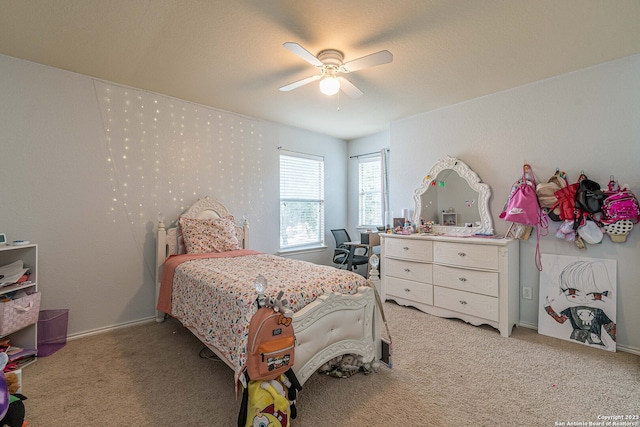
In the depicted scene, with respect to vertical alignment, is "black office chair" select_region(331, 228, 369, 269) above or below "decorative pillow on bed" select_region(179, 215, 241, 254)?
below

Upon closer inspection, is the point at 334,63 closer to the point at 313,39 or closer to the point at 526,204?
the point at 313,39

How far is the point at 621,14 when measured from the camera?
1.92 metres

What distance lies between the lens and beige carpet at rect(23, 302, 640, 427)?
5.49ft

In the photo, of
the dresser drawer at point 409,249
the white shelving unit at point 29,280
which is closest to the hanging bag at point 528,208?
the dresser drawer at point 409,249

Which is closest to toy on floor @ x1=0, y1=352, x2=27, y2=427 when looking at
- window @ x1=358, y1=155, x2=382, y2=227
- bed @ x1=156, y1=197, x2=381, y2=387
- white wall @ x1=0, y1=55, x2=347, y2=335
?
bed @ x1=156, y1=197, x2=381, y2=387

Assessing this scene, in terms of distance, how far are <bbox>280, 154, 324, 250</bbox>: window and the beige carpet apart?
2232mm

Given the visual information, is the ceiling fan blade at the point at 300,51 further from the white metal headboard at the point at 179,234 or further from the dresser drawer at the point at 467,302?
the dresser drawer at the point at 467,302

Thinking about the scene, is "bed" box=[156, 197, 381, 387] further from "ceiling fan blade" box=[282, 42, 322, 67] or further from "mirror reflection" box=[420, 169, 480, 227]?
"mirror reflection" box=[420, 169, 480, 227]

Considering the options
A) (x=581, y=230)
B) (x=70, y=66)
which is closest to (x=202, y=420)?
(x=70, y=66)

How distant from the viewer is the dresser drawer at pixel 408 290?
10.9 feet

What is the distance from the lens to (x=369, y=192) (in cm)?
502

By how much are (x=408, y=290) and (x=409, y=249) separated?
50cm

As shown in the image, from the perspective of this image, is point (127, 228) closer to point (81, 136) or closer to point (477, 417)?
point (81, 136)

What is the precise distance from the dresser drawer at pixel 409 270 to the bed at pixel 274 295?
135 centimetres
